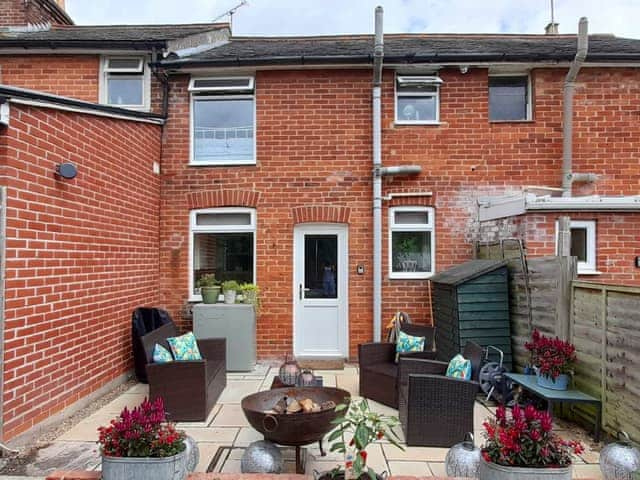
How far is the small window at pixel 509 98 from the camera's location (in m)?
6.93

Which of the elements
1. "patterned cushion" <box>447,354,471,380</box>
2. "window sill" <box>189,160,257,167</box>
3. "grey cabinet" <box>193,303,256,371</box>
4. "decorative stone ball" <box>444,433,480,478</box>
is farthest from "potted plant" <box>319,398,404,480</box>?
"window sill" <box>189,160,257,167</box>

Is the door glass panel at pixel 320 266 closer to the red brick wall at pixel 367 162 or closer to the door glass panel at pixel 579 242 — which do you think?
the red brick wall at pixel 367 162

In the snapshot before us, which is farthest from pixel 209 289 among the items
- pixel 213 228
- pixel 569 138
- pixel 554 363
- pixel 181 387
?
pixel 569 138

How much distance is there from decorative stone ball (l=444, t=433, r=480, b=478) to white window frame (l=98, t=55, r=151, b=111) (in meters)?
6.49

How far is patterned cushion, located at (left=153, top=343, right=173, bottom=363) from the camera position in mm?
4523

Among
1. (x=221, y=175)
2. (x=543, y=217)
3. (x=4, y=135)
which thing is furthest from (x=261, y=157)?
(x=543, y=217)

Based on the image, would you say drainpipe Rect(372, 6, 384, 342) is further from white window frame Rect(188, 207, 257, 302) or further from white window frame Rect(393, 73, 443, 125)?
white window frame Rect(188, 207, 257, 302)

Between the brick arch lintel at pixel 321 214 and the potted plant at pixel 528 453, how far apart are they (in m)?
4.57

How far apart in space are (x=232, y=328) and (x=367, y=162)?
3.28 metres

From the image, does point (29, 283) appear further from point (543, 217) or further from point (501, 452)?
point (543, 217)

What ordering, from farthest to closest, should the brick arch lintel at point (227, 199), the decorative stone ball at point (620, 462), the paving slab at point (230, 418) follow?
the brick arch lintel at point (227, 199) < the paving slab at point (230, 418) < the decorative stone ball at point (620, 462)

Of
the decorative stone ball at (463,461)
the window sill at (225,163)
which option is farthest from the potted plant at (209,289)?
the decorative stone ball at (463,461)

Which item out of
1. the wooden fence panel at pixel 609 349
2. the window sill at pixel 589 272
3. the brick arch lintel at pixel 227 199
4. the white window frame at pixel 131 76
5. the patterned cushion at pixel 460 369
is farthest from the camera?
the white window frame at pixel 131 76

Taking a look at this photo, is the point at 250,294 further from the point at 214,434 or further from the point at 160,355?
the point at 214,434
